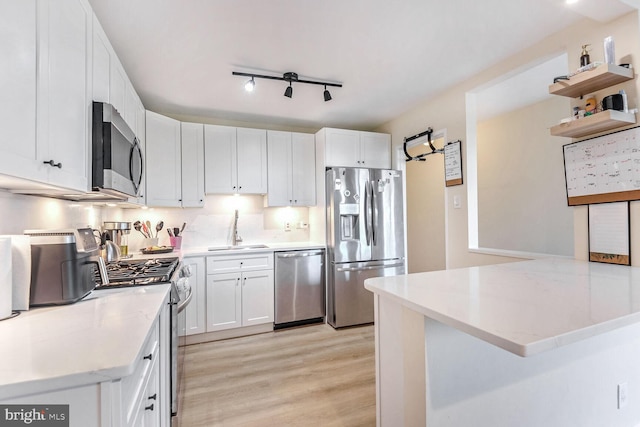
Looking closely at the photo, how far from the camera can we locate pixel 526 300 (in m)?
1.02

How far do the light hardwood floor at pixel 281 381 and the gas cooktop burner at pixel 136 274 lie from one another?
0.94 metres

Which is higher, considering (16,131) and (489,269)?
(16,131)

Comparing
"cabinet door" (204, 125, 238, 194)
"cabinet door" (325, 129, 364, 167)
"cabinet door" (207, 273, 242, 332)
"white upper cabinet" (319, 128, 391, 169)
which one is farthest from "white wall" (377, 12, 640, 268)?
"cabinet door" (207, 273, 242, 332)

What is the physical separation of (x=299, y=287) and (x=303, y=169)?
149cm

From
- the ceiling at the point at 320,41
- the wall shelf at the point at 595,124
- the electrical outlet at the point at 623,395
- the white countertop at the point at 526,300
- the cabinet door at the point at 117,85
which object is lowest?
the electrical outlet at the point at 623,395

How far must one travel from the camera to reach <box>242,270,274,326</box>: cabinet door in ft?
10.3

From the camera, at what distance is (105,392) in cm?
70

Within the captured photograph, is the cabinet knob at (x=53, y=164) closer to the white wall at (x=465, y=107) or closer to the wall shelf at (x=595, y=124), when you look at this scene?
the wall shelf at (x=595, y=124)

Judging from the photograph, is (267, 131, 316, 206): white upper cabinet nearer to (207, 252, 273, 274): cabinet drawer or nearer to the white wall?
(207, 252, 273, 274): cabinet drawer

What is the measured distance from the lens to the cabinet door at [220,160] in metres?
3.34

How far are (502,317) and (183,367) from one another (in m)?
2.57

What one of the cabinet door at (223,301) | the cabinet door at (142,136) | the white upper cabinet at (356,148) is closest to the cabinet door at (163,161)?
the cabinet door at (142,136)

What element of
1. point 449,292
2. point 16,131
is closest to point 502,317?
point 449,292

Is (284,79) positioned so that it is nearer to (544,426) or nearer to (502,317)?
(502,317)
